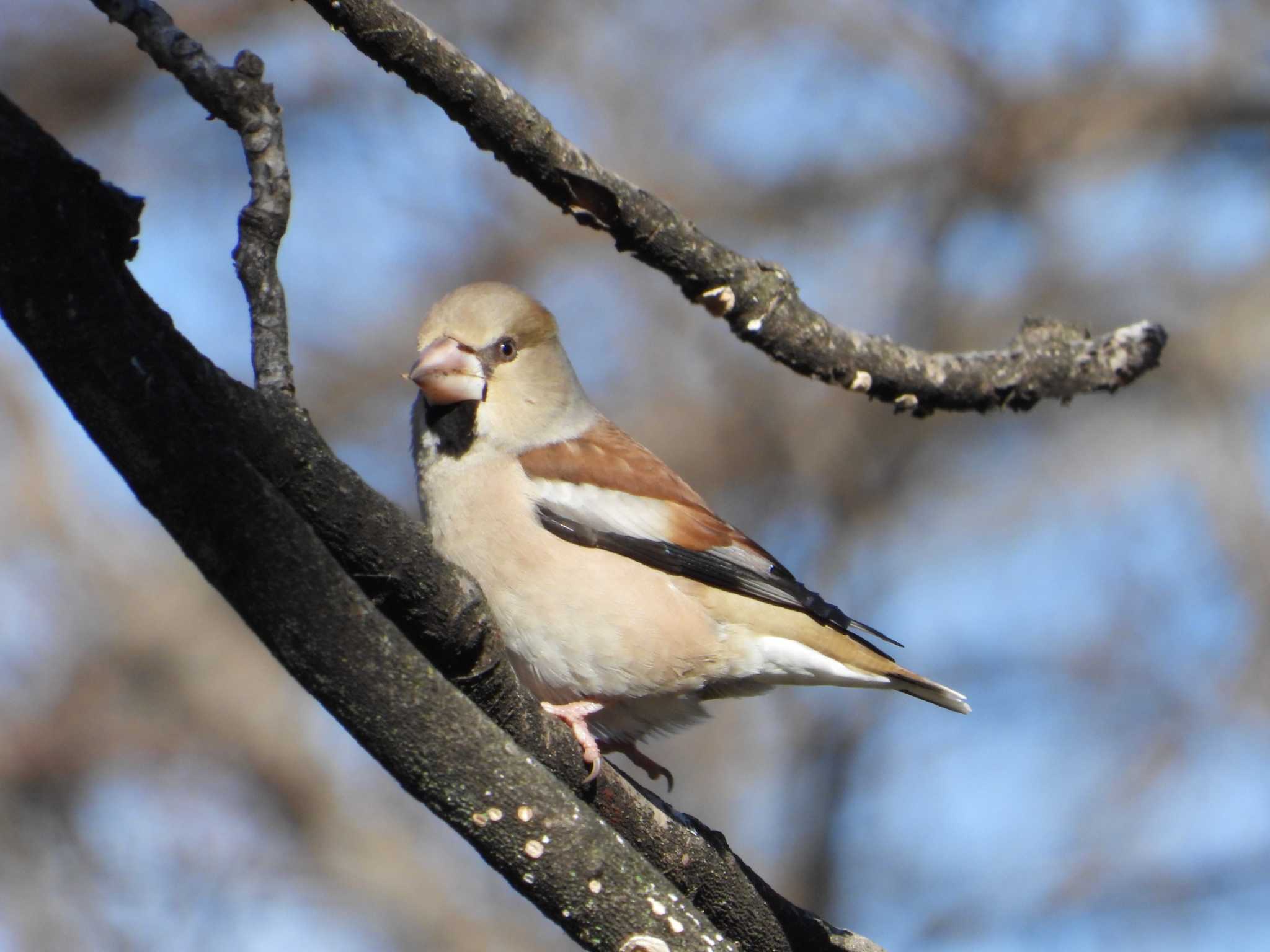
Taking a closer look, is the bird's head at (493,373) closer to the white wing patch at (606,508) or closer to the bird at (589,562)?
the bird at (589,562)

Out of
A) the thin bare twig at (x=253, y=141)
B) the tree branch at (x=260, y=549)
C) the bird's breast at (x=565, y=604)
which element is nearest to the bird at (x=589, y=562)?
the bird's breast at (x=565, y=604)

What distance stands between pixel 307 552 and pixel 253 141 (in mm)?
1085

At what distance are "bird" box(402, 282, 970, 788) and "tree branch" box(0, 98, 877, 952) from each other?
79 cm

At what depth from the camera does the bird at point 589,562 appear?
429 cm

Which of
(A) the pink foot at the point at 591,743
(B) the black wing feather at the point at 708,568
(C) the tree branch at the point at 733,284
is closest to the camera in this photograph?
(C) the tree branch at the point at 733,284

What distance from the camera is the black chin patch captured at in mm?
4664

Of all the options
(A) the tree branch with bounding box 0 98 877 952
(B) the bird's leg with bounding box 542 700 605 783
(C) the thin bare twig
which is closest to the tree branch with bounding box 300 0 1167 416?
(C) the thin bare twig

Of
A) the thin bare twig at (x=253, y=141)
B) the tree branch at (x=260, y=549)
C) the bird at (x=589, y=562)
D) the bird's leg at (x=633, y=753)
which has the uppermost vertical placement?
the bird at (x=589, y=562)

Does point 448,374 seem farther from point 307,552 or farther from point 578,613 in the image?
point 307,552

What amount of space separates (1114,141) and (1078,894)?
6272mm

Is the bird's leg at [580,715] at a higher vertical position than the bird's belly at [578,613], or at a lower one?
lower

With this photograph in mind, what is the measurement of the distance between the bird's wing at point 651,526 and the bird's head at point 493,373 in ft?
0.44

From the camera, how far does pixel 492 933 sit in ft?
38.9

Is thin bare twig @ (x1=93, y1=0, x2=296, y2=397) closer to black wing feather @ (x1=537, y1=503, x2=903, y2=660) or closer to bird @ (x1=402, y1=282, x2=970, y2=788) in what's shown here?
bird @ (x1=402, y1=282, x2=970, y2=788)
